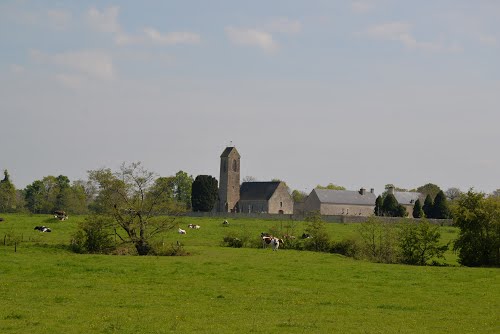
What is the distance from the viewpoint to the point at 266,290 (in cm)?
2459

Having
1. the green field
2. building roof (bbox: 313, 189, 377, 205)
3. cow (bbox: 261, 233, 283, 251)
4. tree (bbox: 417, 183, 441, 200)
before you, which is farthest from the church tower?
the green field

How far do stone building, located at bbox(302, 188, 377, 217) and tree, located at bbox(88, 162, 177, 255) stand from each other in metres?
92.7

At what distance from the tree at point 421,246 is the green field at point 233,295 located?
15.8ft

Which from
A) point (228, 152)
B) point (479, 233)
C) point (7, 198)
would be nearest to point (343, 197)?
point (228, 152)

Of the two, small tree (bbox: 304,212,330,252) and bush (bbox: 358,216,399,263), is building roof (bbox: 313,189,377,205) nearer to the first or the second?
small tree (bbox: 304,212,330,252)

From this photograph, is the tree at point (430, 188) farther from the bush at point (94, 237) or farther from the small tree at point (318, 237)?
the bush at point (94, 237)

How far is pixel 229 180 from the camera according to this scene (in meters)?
134

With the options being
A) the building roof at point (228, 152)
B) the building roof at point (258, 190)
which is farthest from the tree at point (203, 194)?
the building roof at point (258, 190)

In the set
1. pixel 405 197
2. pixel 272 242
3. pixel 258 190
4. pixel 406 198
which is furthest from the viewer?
pixel 405 197

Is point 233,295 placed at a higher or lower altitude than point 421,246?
lower

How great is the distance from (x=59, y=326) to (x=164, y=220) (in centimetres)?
2366

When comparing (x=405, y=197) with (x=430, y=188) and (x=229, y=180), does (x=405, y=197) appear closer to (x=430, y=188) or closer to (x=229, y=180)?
(x=430, y=188)

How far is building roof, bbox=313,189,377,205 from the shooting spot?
134 metres

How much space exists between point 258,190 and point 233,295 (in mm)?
113538
